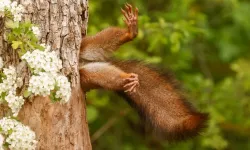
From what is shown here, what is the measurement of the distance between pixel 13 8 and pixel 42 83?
55 centimetres

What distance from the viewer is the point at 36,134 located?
526 cm

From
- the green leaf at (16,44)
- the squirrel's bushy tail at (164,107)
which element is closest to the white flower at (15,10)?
the green leaf at (16,44)

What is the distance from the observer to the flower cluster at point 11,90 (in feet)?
16.0

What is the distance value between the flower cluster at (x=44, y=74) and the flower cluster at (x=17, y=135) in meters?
0.28

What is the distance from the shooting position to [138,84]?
5465 mm

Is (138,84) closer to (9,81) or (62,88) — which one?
(62,88)

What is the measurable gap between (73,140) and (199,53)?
5038 millimetres

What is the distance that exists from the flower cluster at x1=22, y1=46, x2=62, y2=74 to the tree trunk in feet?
1.33

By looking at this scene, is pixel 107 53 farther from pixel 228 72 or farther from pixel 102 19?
pixel 228 72

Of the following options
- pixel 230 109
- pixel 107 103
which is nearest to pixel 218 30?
pixel 230 109

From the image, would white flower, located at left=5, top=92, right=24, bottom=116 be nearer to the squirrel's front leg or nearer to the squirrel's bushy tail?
the squirrel's front leg

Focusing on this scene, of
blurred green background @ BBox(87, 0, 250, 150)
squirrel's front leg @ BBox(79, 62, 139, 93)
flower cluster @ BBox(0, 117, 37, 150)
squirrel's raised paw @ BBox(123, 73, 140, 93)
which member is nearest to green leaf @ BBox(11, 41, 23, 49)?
flower cluster @ BBox(0, 117, 37, 150)

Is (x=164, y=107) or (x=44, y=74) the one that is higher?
(x=44, y=74)

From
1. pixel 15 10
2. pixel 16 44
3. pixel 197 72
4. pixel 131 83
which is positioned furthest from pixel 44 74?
pixel 197 72
